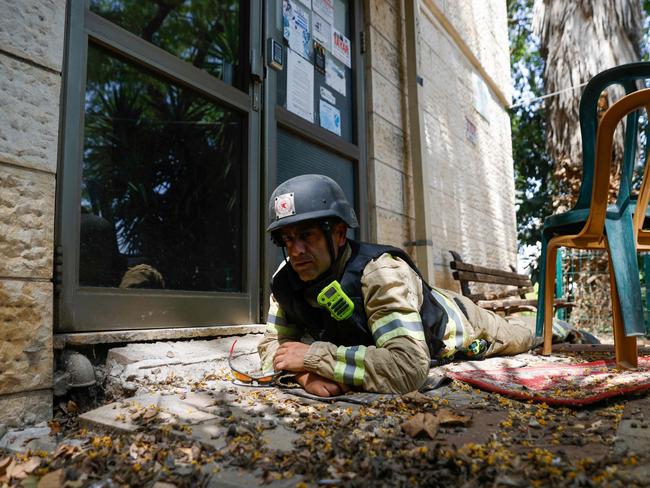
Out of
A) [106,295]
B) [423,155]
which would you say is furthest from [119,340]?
[423,155]

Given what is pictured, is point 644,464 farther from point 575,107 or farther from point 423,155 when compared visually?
point 575,107

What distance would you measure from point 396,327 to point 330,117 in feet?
8.75

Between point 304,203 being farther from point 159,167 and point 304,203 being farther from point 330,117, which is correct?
point 330,117

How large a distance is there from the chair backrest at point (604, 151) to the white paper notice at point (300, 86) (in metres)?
2.20

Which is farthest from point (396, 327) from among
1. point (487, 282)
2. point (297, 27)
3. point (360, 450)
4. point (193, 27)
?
point (487, 282)

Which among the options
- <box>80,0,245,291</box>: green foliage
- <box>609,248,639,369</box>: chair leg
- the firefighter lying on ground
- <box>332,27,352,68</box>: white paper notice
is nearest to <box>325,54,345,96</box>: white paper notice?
<box>332,27,352,68</box>: white paper notice

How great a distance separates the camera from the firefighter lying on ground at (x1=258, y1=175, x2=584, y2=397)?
2.07m

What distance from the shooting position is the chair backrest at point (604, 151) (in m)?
2.34

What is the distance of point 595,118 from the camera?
2.57 meters

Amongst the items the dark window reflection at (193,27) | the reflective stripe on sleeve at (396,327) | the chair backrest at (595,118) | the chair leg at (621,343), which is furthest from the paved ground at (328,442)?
the dark window reflection at (193,27)

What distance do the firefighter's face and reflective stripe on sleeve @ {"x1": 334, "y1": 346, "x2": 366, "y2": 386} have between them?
0.42 meters

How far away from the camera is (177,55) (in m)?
3.23

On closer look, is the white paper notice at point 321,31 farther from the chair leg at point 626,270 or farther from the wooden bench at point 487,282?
the chair leg at point 626,270

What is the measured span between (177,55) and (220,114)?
433 millimetres
